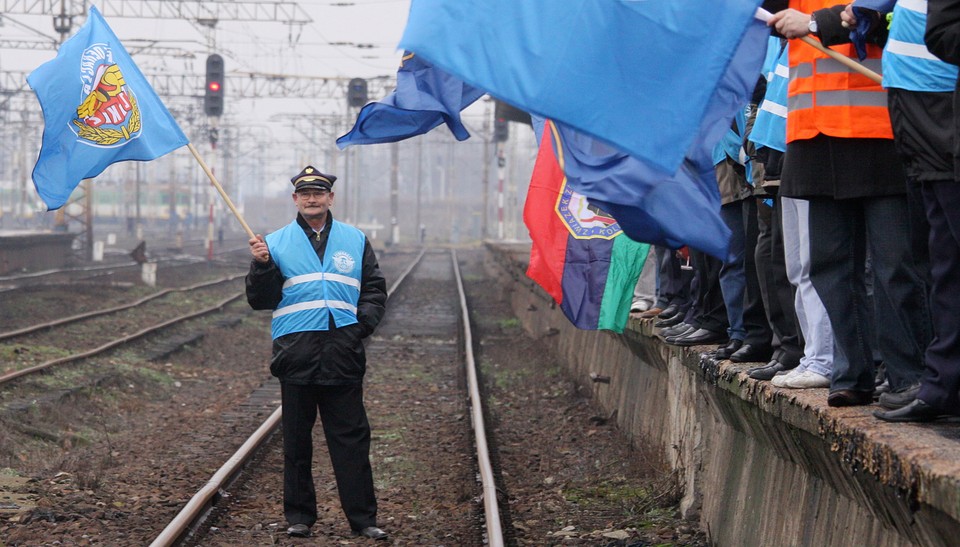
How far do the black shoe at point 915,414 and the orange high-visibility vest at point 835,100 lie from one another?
3.38 ft

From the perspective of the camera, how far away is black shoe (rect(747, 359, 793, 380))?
559 cm

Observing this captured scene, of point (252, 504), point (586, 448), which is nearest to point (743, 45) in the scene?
point (252, 504)

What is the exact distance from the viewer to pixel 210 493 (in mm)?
7574

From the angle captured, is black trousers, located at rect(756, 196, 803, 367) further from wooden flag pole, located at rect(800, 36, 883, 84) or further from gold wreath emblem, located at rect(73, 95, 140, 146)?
gold wreath emblem, located at rect(73, 95, 140, 146)

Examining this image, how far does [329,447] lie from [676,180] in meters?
2.92

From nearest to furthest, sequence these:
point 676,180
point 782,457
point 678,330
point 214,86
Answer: point 676,180 < point 782,457 < point 678,330 < point 214,86

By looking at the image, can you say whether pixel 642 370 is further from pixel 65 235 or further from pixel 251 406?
pixel 65 235

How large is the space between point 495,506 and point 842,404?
3220 mm

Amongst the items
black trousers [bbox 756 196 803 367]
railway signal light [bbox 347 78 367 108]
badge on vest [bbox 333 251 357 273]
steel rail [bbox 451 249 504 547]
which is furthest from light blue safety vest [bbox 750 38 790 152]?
railway signal light [bbox 347 78 367 108]

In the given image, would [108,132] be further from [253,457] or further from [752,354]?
[752,354]

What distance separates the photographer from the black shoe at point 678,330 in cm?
761

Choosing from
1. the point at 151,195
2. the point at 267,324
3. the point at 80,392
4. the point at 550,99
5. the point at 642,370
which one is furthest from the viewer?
the point at 151,195

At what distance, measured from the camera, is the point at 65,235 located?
115 feet

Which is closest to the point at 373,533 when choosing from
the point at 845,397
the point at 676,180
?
the point at 676,180
